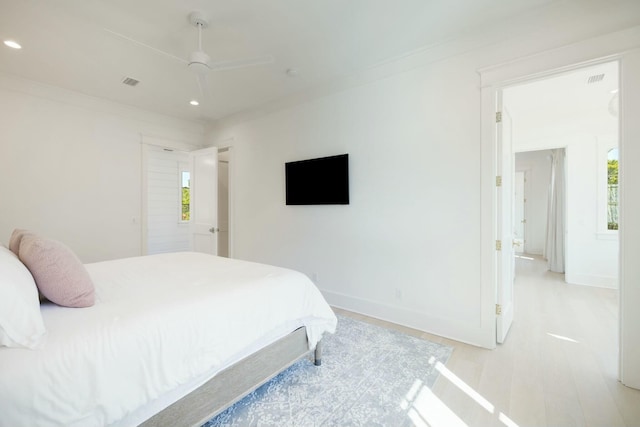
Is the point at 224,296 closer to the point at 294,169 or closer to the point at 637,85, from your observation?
the point at 294,169

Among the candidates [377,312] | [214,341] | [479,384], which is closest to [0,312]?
[214,341]

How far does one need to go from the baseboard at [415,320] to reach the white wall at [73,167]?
131 inches

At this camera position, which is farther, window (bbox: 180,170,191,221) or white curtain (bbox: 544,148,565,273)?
window (bbox: 180,170,191,221)

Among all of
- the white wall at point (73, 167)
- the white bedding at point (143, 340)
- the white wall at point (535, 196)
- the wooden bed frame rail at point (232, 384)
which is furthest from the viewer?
the white wall at point (535, 196)

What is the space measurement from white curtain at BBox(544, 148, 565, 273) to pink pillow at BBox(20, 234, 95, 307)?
6.96 m

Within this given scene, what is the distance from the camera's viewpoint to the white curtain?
5211 mm

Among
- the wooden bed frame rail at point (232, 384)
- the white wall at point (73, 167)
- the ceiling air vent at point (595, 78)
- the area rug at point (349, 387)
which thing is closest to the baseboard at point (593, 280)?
the ceiling air vent at point (595, 78)

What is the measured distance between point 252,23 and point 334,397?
2949 mm

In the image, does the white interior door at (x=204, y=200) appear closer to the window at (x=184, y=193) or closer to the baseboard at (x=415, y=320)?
the window at (x=184, y=193)

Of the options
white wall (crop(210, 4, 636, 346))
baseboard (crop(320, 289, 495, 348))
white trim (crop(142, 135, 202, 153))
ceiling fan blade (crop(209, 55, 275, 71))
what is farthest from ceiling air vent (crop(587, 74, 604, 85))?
white trim (crop(142, 135, 202, 153))

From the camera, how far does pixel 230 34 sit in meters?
2.44

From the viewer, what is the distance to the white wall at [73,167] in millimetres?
3273

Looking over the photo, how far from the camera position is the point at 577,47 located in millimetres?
2014

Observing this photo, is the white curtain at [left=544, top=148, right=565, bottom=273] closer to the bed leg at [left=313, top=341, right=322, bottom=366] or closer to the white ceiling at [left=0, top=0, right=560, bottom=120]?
the white ceiling at [left=0, top=0, right=560, bottom=120]
